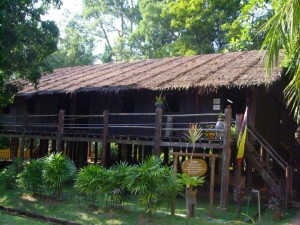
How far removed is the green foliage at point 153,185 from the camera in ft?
33.3

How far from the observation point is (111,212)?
1120 cm

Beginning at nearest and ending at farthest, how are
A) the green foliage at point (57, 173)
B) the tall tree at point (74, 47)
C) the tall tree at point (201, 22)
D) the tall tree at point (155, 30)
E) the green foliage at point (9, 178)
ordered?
the green foliage at point (57, 173) < the green foliage at point (9, 178) < the tall tree at point (201, 22) < the tall tree at point (155, 30) < the tall tree at point (74, 47)

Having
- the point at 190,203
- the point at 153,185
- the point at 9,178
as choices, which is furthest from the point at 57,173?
the point at 190,203

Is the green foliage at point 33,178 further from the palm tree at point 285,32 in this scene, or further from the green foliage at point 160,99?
the palm tree at point 285,32

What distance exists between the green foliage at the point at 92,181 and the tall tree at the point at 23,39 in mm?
5319

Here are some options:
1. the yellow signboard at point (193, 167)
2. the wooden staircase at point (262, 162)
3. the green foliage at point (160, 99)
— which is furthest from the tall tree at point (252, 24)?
the yellow signboard at point (193, 167)

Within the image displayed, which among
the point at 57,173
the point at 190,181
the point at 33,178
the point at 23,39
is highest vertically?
the point at 23,39

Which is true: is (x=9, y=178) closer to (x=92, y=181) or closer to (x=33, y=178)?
(x=33, y=178)

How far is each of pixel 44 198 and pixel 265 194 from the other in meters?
8.02

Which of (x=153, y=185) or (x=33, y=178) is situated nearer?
(x=153, y=185)

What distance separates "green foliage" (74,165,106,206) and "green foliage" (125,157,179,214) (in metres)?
1.31

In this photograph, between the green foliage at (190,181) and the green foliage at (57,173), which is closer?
the green foliage at (190,181)

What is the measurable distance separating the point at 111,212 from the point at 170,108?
222 inches

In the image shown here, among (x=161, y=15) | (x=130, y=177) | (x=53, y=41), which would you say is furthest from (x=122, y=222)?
(x=161, y=15)
